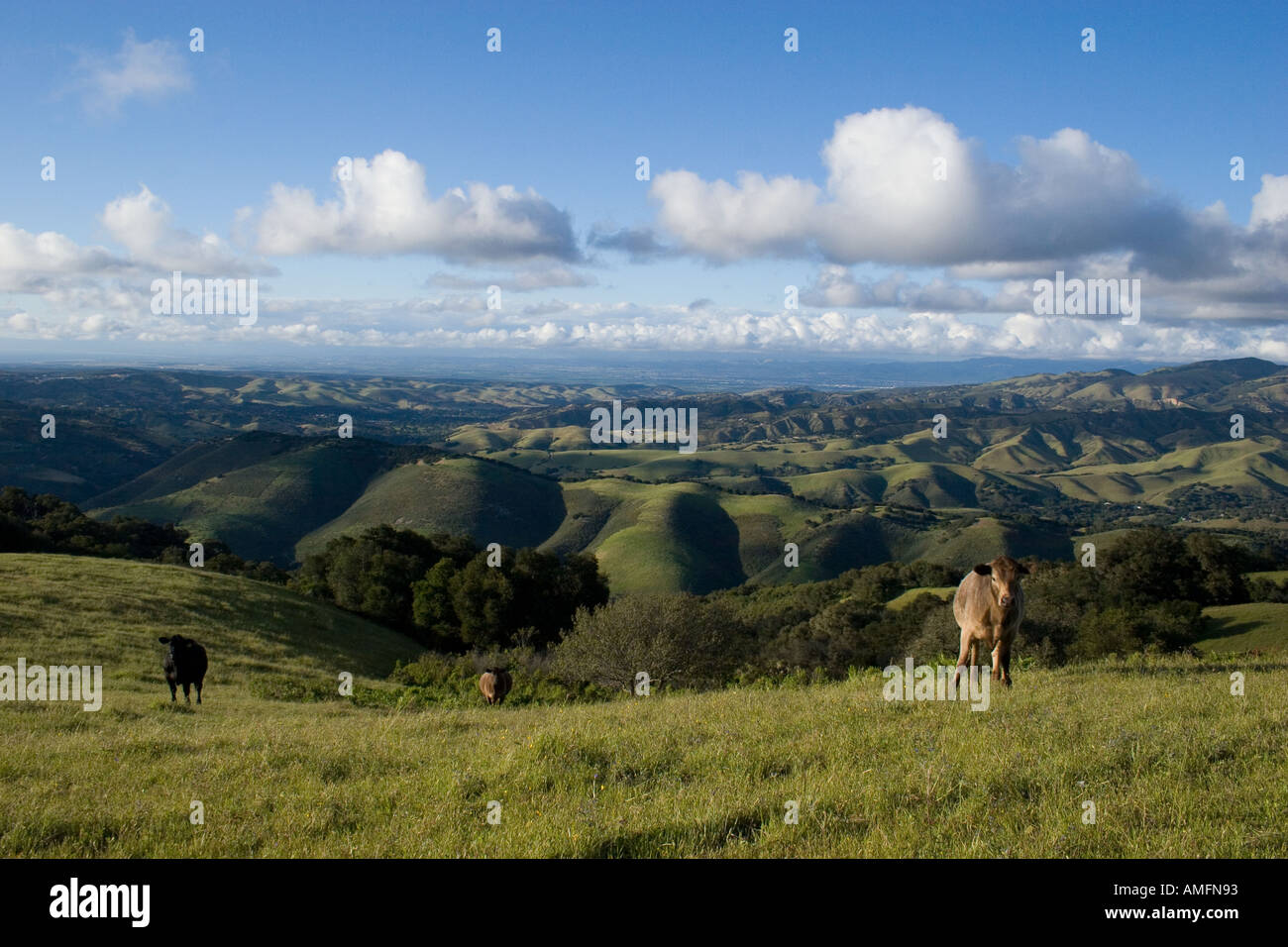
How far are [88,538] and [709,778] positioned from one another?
6748 centimetres

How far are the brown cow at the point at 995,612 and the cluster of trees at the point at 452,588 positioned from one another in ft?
110

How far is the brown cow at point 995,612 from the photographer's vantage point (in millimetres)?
12148

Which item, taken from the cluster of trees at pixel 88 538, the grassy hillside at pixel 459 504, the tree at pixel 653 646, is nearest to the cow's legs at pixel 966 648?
the tree at pixel 653 646

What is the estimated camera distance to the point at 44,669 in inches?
763

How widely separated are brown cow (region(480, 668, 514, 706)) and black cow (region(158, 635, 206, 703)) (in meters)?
6.39

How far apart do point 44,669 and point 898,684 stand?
20939 millimetres

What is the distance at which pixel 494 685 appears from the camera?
19.0 m

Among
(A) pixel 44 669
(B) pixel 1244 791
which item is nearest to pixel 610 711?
(B) pixel 1244 791

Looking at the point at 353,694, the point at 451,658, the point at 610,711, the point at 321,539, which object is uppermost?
the point at 610,711

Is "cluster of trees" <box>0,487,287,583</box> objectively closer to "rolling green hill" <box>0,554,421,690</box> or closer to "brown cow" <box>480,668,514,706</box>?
"rolling green hill" <box>0,554,421,690</box>

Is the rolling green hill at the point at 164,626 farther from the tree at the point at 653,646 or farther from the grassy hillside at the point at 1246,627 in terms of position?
the grassy hillside at the point at 1246,627
